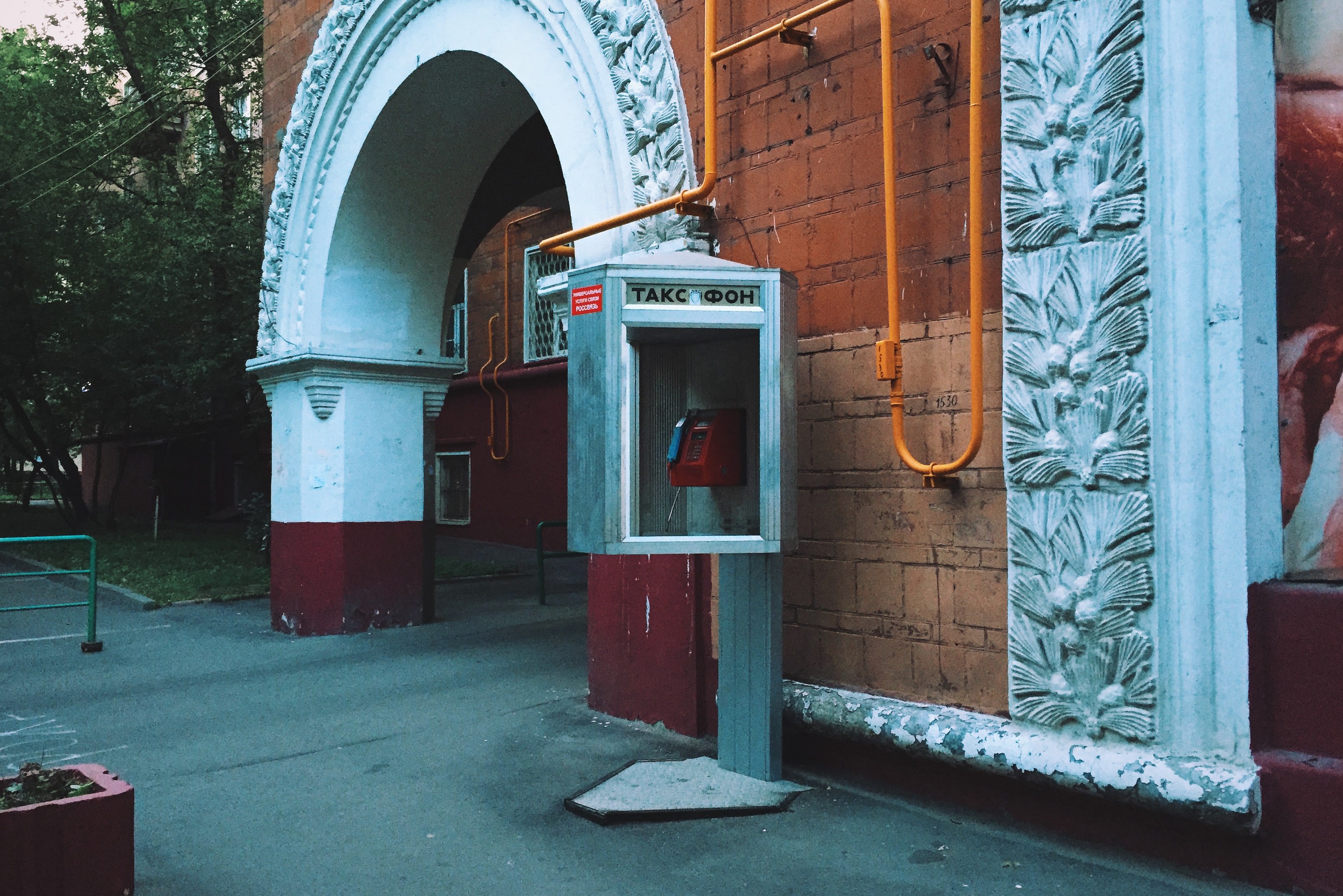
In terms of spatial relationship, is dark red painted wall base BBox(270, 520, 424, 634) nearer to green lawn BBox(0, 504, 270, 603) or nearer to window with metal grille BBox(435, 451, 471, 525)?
green lawn BBox(0, 504, 270, 603)

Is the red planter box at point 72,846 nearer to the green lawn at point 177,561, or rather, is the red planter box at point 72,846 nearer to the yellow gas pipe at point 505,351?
the green lawn at point 177,561

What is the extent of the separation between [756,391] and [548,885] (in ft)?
7.18

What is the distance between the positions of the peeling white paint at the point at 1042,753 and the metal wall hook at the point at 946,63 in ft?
7.96

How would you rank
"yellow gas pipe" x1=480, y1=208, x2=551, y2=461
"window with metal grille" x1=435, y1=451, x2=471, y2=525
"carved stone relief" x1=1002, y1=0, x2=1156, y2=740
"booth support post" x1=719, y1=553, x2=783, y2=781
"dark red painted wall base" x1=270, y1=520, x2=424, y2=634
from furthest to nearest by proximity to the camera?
"window with metal grille" x1=435, y1=451, x2=471, y2=525
"yellow gas pipe" x1=480, y1=208, x2=551, y2=461
"dark red painted wall base" x1=270, y1=520, x2=424, y2=634
"booth support post" x1=719, y1=553, x2=783, y2=781
"carved stone relief" x1=1002, y1=0, x2=1156, y2=740

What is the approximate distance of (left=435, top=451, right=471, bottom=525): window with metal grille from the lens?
17.8m

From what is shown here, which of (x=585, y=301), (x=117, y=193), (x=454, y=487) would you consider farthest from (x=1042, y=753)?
(x=117, y=193)

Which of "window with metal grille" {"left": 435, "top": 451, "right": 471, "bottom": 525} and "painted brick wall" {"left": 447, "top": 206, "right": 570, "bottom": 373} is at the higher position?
"painted brick wall" {"left": 447, "top": 206, "right": 570, "bottom": 373}

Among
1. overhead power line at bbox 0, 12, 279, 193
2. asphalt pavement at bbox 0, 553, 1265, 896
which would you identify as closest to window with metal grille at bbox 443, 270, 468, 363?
overhead power line at bbox 0, 12, 279, 193

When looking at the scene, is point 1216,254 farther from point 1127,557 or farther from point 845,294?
point 845,294

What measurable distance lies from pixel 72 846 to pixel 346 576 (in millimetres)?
5300

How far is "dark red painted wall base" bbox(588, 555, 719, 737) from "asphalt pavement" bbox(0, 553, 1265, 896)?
0.41 feet

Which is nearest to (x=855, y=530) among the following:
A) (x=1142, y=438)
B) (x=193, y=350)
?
(x=1142, y=438)

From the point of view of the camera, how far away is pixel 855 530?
4.51 meters

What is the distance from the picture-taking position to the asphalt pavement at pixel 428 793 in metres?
3.58
